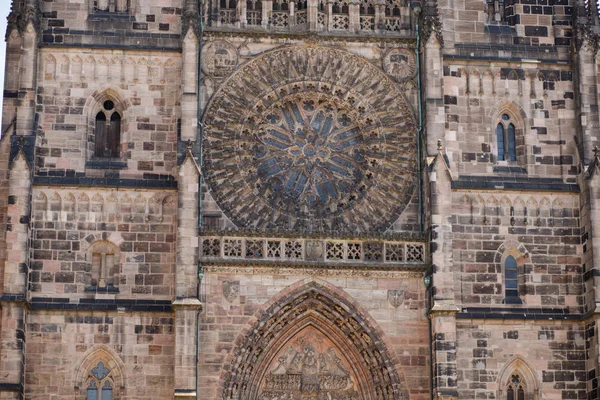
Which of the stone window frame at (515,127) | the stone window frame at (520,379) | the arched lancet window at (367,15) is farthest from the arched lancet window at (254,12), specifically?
the stone window frame at (520,379)

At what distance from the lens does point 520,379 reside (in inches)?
1442

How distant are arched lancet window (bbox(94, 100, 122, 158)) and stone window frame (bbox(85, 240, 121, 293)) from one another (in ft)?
7.98

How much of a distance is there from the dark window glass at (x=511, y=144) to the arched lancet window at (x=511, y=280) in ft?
8.85

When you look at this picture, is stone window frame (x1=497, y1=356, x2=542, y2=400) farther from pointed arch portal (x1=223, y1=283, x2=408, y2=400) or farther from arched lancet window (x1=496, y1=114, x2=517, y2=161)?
arched lancet window (x1=496, y1=114, x2=517, y2=161)

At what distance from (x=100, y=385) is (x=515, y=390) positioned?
10.0m

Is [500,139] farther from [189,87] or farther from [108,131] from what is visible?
[108,131]

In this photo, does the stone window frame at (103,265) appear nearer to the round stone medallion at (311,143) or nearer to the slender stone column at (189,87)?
the round stone medallion at (311,143)

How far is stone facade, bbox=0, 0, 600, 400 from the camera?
3569 cm

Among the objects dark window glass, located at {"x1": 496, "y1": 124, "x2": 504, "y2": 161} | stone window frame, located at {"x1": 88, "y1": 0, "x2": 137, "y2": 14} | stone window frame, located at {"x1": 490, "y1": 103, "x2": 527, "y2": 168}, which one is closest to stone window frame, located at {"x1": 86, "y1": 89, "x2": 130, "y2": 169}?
stone window frame, located at {"x1": 88, "y1": 0, "x2": 137, "y2": 14}

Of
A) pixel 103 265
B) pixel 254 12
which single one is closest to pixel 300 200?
pixel 254 12

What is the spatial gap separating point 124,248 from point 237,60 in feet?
18.7

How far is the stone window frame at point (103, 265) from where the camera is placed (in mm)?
36250

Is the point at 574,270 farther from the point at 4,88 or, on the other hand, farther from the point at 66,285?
the point at 4,88

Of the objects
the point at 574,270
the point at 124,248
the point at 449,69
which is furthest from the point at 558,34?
the point at 124,248
